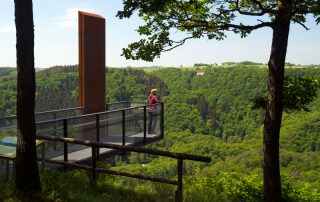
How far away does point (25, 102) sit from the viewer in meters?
5.68

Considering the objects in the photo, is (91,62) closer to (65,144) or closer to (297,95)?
(65,144)

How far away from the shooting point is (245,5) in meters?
9.57

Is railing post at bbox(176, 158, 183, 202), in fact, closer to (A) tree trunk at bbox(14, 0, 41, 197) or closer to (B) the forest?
(B) the forest

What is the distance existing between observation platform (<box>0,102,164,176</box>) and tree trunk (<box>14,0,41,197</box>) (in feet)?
3.22

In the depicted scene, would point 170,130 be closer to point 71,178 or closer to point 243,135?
point 243,135

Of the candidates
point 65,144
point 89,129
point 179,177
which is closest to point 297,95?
point 179,177

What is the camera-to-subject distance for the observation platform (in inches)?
354

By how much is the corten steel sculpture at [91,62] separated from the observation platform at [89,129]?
0.66 metres

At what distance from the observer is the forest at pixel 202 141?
7.83m

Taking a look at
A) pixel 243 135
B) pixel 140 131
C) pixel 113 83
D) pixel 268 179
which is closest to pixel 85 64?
pixel 140 131

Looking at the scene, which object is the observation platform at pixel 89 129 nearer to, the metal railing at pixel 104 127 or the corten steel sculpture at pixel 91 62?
the metal railing at pixel 104 127

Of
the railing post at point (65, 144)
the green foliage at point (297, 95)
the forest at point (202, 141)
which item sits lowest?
the forest at point (202, 141)

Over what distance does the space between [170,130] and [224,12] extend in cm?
13417

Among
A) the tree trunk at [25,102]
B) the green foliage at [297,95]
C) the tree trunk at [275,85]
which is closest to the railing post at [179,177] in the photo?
the tree trunk at [25,102]
